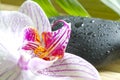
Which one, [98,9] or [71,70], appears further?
[98,9]

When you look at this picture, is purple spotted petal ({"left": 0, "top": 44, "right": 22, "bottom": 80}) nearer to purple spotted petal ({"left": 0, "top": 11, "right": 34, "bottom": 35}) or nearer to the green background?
purple spotted petal ({"left": 0, "top": 11, "right": 34, "bottom": 35})

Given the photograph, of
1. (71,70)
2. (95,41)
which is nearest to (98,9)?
(95,41)

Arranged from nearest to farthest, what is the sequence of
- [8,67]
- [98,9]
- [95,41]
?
[8,67] → [95,41] → [98,9]

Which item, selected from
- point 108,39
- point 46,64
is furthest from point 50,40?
point 108,39

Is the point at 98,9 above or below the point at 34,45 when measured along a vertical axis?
above

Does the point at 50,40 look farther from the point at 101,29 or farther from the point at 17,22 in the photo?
the point at 101,29

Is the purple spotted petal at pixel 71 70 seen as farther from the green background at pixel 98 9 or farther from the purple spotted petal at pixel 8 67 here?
the green background at pixel 98 9

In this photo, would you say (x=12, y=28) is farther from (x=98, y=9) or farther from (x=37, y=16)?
(x=98, y=9)
